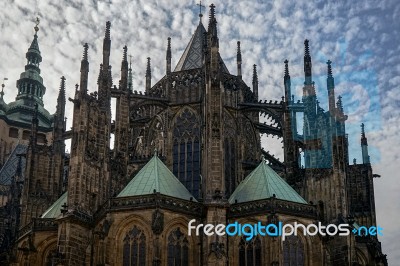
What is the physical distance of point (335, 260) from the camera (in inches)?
1225

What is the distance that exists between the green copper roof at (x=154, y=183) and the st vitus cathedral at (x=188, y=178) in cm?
8

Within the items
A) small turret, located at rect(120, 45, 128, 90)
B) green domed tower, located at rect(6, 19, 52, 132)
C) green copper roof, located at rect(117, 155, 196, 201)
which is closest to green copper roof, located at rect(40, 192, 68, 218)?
green copper roof, located at rect(117, 155, 196, 201)

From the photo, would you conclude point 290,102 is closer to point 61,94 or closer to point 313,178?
point 313,178

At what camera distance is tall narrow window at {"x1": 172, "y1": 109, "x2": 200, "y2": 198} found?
36000mm

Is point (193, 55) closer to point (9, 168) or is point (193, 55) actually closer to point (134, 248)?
point (134, 248)

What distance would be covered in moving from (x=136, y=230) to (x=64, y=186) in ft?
44.1

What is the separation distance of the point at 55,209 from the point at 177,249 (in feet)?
28.1

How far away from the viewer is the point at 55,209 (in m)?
34.2

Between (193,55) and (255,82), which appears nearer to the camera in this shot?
(193,55)

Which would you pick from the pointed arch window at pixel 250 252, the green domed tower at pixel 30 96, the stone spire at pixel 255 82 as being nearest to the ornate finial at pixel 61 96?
the stone spire at pixel 255 82

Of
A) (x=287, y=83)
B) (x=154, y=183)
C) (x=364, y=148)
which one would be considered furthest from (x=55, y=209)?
(x=364, y=148)

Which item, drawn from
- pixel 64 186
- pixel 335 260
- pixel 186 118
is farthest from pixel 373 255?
pixel 64 186

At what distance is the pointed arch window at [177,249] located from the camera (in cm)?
2902

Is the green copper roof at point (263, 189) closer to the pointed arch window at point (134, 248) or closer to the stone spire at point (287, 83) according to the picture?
the pointed arch window at point (134, 248)
